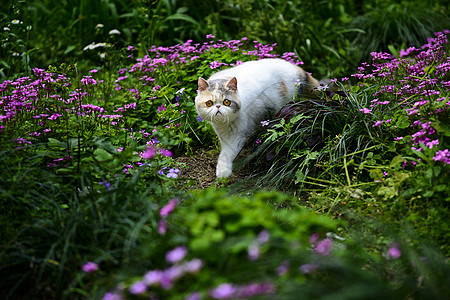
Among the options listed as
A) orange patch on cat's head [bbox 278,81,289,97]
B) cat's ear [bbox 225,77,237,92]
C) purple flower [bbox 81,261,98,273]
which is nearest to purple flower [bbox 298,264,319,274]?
purple flower [bbox 81,261,98,273]

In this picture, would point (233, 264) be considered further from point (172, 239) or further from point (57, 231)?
point (57, 231)

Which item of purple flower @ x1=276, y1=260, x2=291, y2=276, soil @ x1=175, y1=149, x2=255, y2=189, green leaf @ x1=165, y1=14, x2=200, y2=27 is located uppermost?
green leaf @ x1=165, y1=14, x2=200, y2=27

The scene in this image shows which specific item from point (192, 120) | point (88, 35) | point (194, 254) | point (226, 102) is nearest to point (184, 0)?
point (88, 35)

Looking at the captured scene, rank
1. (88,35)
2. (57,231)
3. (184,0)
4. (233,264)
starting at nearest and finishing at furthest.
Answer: (233,264) < (57,231) < (88,35) < (184,0)

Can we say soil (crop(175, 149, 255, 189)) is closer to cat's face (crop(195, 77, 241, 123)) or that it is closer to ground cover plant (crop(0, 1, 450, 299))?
ground cover plant (crop(0, 1, 450, 299))

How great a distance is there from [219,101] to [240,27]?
10.5 ft

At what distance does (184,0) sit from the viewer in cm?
657

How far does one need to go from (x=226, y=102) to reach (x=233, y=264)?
1948 mm

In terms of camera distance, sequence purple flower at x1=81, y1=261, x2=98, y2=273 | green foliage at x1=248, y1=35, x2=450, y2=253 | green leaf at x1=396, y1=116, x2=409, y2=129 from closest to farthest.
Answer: purple flower at x1=81, y1=261, x2=98, y2=273 → green foliage at x1=248, y1=35, x2=450, y2=253 → green leaf at x1=396, y1=116, x2=409, y2=129

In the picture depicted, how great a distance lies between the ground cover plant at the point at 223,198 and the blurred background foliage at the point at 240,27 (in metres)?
1.20

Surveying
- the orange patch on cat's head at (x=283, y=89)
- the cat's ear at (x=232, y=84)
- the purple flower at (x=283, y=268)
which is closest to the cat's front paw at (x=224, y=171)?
the cat's ear at (x=232, y=84)

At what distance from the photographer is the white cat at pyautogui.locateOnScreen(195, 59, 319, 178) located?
3.50 meters

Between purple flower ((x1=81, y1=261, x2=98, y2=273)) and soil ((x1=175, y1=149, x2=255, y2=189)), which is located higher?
purple flower ((x1=81, y1=261, x2=98, y2=273))

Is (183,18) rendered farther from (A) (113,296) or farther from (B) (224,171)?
(A) (113,296)
